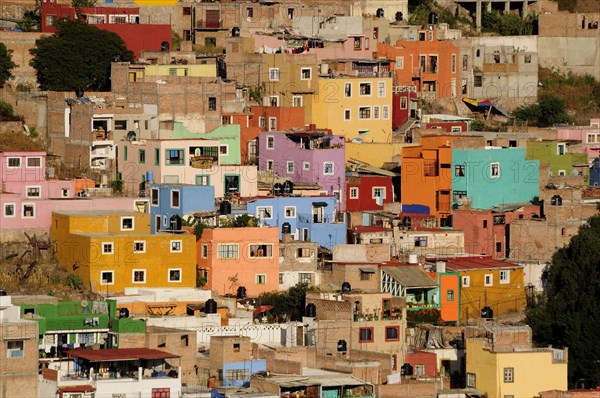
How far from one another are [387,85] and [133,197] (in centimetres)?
1248

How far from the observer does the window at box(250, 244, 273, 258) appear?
6650 cm

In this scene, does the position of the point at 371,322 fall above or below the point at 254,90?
below

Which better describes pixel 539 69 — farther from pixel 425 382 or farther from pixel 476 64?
pixel 425 382

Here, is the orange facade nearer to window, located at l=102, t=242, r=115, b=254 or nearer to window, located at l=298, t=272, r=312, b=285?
window, located at l=298, t=272, r=312, b=285

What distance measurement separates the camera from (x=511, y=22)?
91938 millimetres

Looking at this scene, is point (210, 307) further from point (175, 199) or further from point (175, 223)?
point (175, 199)

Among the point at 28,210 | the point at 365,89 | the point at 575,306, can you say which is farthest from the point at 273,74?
the point at 575,306

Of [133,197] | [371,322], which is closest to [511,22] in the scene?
[133,197]

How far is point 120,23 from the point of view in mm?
83125

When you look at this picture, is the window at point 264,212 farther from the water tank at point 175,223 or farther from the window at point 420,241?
the window at point 420,241

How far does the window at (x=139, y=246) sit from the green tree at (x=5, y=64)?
14.4m

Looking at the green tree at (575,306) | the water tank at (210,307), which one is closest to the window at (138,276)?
the water tank at (210,307)

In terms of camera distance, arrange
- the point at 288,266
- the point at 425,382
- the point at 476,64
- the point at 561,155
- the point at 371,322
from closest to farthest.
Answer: the point at 425,382 < the point at 371,322 < the point at 288,266 < the point at 561,155 < the point at 476,64

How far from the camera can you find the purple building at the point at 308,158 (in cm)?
7394
